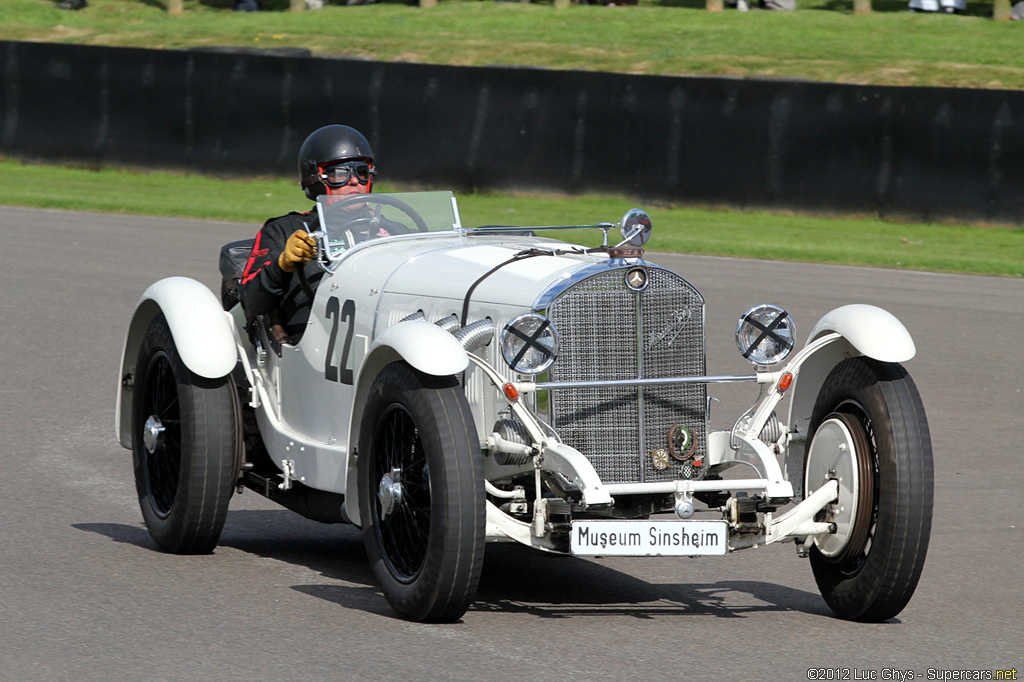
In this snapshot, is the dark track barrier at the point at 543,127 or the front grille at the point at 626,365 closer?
the front grille at the point at 626,365

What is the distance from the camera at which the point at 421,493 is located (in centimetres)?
523

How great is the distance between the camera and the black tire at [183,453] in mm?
6094

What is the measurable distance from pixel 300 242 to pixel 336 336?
0.40m

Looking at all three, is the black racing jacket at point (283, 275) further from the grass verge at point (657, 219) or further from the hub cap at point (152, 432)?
the grass verge at point (657, 219)

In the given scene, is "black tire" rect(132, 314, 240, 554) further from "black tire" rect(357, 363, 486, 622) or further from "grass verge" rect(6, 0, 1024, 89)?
"grass verge" rect(6, 0, 1024, 89)

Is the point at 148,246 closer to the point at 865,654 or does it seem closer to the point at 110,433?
the point at 110,433

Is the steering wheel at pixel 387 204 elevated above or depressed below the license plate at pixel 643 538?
above

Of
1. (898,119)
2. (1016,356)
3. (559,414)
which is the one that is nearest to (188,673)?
(559,414)

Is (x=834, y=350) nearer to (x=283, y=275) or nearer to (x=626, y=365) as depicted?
(x=626, y=365)

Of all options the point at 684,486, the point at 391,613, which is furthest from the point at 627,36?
the point at 391,613

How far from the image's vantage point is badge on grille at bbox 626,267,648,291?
5.36m

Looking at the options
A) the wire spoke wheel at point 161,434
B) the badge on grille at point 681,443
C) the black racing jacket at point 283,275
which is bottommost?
the wire spoke wheel at point 161,434

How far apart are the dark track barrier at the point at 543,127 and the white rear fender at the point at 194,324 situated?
12.8 metres

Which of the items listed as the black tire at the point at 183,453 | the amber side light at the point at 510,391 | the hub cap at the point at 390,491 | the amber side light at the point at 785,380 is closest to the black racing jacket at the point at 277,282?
the black tire at the point at 183,453
